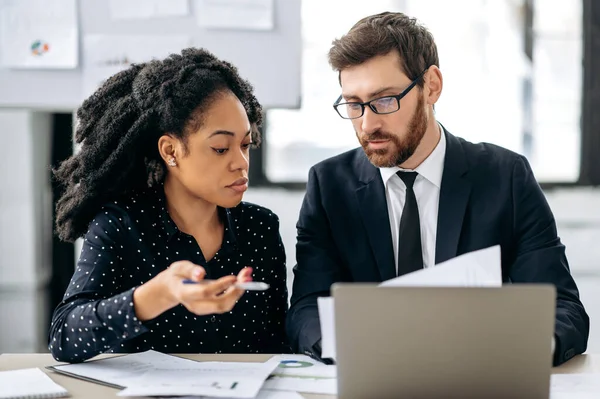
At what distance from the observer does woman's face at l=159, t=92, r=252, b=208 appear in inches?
58.5

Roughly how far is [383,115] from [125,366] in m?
0.81

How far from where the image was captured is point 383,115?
168 cm

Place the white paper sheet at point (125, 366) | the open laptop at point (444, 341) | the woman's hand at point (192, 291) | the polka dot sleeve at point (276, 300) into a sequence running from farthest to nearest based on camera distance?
the polka dot sleeve at point (276, 300) → the white paper sheet at point (125, 366) → the woman's hand at point (192, 291) → the open laptop at point (444, 341)

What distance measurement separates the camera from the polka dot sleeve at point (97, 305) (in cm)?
126

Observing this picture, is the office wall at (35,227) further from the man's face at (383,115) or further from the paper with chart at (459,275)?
the paper with chart at (459,275)

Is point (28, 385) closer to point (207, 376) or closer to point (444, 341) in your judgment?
point (207, 376)

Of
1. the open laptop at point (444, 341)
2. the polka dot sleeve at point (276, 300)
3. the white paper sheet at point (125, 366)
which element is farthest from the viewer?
the polka dot sleeve at point (276, 300)

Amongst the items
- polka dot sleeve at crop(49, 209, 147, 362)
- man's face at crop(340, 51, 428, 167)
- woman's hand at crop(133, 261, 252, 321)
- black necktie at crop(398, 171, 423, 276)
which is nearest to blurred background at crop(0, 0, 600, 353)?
man's face at crop(340, 51, 428, 167)

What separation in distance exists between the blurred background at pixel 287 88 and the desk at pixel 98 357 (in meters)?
1.38

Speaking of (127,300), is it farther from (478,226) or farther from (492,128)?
(492,128)

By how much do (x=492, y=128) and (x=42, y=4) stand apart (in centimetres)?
175

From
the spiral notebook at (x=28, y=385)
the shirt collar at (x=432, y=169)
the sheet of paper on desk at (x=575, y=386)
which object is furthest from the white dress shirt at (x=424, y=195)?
the spiral notebook at (x=28, y=385)

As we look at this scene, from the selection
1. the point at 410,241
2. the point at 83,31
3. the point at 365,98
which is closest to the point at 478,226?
the point at 410,241

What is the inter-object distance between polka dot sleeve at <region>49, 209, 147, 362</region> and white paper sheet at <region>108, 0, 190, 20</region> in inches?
47.7
